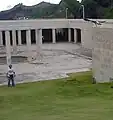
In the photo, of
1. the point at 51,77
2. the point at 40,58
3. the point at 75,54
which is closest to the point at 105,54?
the point at 51,77

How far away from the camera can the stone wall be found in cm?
1861

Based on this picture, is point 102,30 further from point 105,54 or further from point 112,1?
point 112,1

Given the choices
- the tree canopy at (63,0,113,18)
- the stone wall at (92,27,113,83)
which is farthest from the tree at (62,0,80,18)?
the stone wall at (92,27,113,83)

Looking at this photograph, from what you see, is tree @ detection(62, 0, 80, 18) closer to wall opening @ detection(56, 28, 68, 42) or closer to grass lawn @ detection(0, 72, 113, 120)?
wall opening @ detection(56, 28, 68, 42)

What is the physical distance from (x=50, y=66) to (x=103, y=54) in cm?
1249

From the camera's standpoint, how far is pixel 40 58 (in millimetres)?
36469

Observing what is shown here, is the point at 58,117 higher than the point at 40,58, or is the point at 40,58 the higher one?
the point at 58,117

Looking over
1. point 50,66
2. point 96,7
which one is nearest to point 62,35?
point 96,7

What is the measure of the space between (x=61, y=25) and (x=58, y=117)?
4170 centimetres

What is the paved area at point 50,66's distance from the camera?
2608 cm

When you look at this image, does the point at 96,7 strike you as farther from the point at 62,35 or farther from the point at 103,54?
the point at 103,54

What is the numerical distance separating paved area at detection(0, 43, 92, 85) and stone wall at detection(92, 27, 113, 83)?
5.73 metres

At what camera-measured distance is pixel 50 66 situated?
3141 cm

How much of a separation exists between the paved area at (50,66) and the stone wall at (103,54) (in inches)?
226
